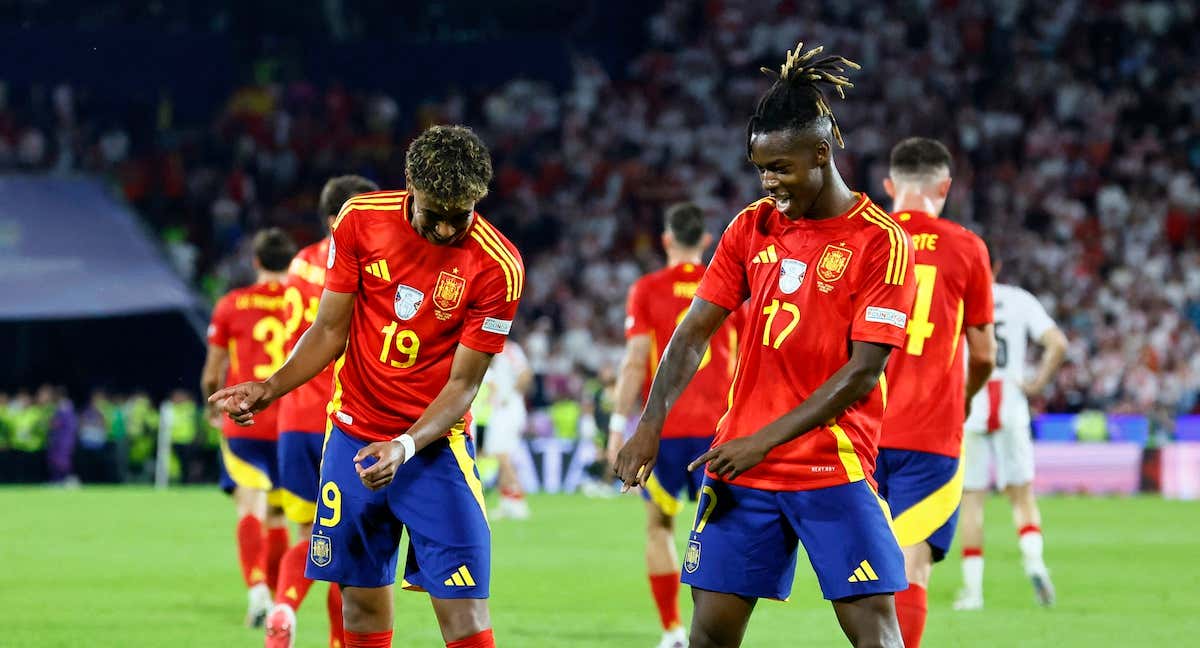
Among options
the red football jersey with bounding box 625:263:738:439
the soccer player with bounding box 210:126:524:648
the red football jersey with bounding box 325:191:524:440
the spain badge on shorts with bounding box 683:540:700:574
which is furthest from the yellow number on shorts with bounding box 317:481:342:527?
the red football jersey with bounding box 625:263:738:439

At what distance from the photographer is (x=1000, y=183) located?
1118 inches

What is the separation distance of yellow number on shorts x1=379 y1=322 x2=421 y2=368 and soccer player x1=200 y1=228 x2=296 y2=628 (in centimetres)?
410

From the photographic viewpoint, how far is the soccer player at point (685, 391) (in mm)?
8953

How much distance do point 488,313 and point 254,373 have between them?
4.62 meters

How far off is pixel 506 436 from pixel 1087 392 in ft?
30.7

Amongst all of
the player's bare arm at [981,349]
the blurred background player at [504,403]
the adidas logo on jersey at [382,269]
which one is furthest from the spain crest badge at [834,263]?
the blurred background player at [504,403]

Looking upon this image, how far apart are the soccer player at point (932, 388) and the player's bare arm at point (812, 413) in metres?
1.90

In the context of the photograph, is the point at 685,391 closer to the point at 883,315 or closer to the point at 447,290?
the point at 447,290

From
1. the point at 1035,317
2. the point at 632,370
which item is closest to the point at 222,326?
the point at 632,370

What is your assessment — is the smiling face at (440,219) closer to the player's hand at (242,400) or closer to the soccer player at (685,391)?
the player's hand at (242,400)

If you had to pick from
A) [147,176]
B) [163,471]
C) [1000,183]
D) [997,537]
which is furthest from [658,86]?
[997,537]

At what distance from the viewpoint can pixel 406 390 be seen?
5.77 metres

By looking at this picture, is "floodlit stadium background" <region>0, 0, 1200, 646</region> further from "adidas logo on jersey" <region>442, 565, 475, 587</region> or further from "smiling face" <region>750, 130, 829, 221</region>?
"smiling face" <region>750, 130, 829, 221</region>

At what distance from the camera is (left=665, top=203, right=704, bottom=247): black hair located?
30.4ft
